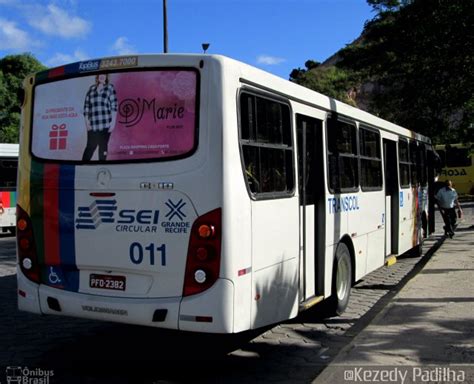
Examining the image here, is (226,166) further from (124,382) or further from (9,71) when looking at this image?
(9,71)

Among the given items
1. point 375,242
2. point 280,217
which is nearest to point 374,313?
point 375,242

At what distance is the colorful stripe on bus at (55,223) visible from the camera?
4887mm

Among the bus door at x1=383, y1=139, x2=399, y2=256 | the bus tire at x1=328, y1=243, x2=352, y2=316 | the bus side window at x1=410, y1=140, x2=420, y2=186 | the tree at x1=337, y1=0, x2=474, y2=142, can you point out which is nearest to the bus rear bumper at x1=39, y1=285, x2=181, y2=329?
the bus tire at x1=328, y1=243, x2=352, y2=316

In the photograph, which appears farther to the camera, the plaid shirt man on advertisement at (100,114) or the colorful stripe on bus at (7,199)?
the colorful stripe on bus at (7,199)

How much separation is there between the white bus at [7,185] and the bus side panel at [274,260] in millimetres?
15174

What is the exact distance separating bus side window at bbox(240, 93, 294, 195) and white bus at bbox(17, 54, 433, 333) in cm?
2

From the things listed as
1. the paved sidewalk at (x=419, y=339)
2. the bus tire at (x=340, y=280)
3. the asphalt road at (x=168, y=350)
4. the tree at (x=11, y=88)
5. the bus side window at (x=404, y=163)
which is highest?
the tree at (x=11, y=88)

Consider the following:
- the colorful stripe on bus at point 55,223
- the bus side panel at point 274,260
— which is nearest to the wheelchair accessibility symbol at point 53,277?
the colorful stripe on bus at point 55,223

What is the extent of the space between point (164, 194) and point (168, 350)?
1.98 metres

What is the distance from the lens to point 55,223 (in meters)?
4.95

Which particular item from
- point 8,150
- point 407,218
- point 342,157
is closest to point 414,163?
point 407,218

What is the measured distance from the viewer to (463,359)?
496cm

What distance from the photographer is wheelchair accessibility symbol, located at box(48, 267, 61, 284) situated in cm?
495

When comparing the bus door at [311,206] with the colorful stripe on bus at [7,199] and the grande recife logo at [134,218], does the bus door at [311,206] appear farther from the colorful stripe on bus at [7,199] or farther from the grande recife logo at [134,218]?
A: the colorful stripe on bus at [7,199]
